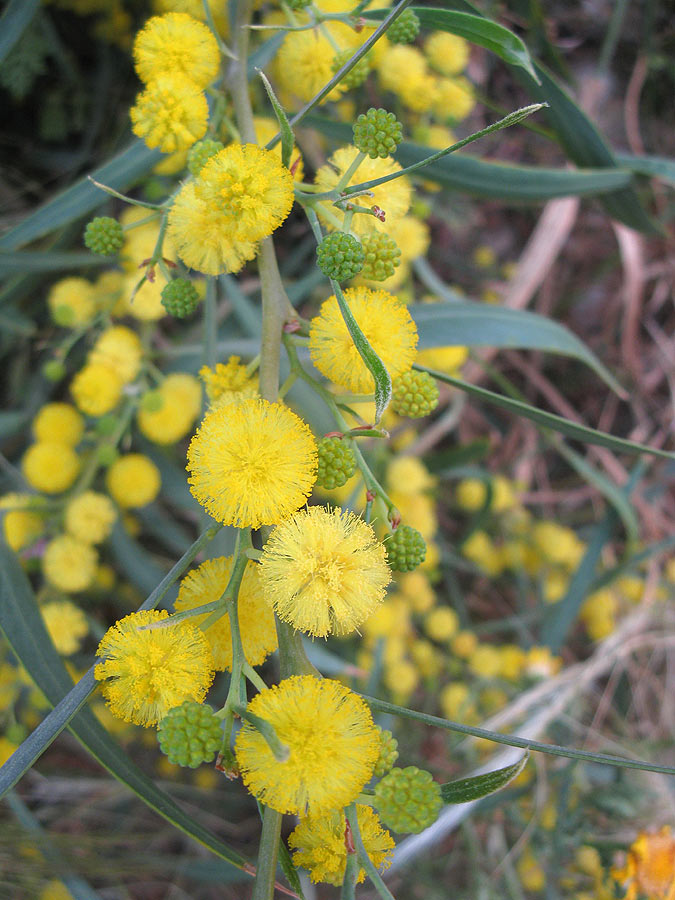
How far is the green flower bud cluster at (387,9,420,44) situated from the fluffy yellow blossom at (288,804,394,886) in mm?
1018

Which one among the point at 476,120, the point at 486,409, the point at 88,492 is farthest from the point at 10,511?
the point at 476,120

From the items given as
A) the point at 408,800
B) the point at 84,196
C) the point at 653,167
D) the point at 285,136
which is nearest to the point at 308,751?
the point at 408,800

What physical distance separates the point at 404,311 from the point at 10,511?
3.19 feet

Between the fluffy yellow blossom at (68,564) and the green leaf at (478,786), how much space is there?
897 mm

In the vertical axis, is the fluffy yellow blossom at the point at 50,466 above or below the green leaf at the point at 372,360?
below

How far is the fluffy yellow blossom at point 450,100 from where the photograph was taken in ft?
4.99

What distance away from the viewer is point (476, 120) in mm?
2215

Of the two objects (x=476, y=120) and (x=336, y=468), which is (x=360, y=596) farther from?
(x=476, y=120)

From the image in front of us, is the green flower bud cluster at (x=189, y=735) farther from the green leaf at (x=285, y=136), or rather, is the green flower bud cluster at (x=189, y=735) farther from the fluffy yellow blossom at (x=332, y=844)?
the green leaf at (x=285, y=136)

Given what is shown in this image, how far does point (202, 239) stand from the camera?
0.76 meters

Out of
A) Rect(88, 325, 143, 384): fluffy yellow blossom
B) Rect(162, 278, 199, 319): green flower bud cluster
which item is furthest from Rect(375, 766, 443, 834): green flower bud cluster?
Rect(88, 325, 143, 384): fluffy yellow blossom

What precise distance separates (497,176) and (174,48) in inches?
30.0

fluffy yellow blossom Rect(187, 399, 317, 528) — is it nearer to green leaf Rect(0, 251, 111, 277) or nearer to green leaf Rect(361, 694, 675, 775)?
green leaf Rect(361, 694, 675, 775)

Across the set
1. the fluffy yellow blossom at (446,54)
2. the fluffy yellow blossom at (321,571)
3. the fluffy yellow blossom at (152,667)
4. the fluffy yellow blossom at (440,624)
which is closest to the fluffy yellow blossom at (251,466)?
the fluffy yellow blossom at (321,571)
